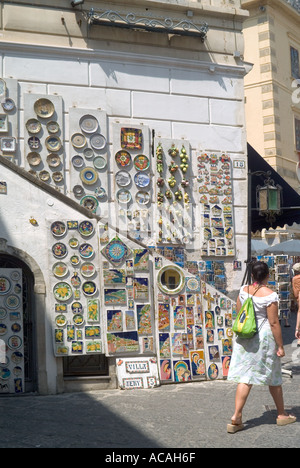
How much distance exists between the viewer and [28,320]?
30.7ft

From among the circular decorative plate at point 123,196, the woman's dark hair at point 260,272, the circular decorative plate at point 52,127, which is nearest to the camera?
the woman's dark hair at point 260,272

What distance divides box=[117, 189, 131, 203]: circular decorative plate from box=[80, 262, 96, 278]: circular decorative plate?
233cm

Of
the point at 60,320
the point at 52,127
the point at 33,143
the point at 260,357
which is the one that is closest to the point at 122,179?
the point at 52,127

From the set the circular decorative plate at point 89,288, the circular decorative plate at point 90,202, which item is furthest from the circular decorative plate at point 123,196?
the circular decorative plate at point 89,288

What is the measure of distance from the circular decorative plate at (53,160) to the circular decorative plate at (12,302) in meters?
2.89

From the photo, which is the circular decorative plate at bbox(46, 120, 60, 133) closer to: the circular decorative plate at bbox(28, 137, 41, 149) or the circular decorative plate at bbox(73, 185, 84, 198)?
the circular decorative plate at bbox(28, 137, 41, 149)

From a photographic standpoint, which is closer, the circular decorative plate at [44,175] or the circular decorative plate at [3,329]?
the circular decorative plate at [3,329]

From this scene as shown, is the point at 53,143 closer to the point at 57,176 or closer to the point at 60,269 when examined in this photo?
the point at 57,176

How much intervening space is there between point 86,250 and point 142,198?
2.51m

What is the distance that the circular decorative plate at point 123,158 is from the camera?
11.5 metres

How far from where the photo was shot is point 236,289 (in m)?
12.3

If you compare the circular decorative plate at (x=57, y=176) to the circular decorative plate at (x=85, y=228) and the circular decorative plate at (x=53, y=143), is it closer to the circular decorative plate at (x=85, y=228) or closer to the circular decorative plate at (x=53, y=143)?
the circular decorative plate at (x=53, y=143)

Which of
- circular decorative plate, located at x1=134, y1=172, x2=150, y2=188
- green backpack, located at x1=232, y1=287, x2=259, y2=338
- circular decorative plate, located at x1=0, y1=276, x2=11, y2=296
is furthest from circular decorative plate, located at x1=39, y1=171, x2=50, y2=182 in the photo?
green backpack, located at x1=232, y1=287, x2=259, y2=338

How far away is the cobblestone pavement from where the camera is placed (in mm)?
6059
